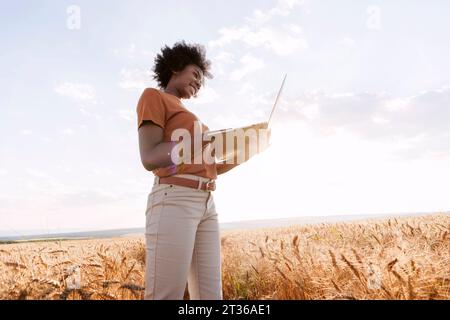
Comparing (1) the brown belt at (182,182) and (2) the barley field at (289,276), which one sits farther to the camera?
(2) the barley field at (289,276)

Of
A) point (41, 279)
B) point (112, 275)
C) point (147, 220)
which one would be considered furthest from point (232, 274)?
point (147, 220)

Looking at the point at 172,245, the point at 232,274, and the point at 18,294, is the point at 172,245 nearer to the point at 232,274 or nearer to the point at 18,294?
the point at 18,294

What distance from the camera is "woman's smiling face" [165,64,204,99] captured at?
8.63 ft

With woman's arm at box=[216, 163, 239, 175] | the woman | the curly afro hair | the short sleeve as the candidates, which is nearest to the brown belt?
the woman

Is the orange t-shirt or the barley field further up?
the orange t-shirt

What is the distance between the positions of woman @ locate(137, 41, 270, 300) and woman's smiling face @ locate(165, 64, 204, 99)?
0.41 ft

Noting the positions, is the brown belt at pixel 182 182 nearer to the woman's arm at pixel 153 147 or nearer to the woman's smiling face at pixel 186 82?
the woman's arm at pixel 153 147

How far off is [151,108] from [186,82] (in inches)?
18.5

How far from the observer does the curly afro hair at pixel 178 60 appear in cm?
274

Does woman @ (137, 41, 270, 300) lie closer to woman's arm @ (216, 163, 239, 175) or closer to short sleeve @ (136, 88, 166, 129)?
short sleeve @ (136, 88, 166, 129)

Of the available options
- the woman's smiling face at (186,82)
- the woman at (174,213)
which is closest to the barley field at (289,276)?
the woman at (174,213)

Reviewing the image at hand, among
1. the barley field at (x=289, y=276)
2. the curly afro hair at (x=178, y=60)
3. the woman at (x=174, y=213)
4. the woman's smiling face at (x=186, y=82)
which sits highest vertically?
the curly afro hair at (x=178, y=60)

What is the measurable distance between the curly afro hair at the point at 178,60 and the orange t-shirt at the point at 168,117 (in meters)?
0.45

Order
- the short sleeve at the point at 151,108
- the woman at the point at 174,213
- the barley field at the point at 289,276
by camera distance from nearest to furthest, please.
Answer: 1. the woman at the point at 174,213
2. the short sleeve at the point at 151,108
3. the barley field at the point at 289,276
